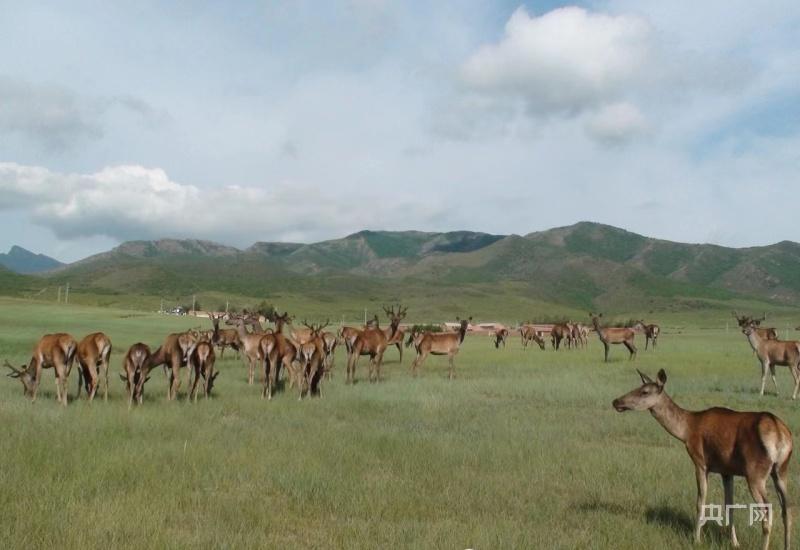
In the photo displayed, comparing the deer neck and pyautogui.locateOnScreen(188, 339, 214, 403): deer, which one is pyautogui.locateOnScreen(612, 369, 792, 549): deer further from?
pyautogui.locateOnScreen(188, 339, 214, 403): deer

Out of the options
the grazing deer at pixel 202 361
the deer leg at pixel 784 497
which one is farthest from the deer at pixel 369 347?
the deer leg at pixel 784 497

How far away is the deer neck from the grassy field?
1.12 m

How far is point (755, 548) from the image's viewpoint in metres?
7.33

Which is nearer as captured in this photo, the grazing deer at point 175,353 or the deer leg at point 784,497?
the deer leg at point 784,497

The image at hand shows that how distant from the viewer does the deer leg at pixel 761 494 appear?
22.5 ft

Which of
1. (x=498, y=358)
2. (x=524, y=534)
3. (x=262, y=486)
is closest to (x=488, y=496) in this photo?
(x=524, y=534)

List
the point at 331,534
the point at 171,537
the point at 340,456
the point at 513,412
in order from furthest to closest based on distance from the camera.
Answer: the point at 513,412, the point at 340,456, the point at 331,534, the point at 171,537

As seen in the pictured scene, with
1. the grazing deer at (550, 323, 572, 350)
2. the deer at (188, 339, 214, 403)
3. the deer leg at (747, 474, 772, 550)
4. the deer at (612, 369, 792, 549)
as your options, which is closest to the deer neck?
the deer at (612, 369, 792, 549)

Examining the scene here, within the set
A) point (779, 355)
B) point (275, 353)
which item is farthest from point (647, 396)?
point (779, 355)

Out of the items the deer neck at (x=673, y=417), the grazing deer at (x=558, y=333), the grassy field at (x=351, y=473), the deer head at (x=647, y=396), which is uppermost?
the deer head at (x=647, y=396)

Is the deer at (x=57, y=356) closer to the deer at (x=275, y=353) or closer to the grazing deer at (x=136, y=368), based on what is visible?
the grazing deer at (x=136, y=368)

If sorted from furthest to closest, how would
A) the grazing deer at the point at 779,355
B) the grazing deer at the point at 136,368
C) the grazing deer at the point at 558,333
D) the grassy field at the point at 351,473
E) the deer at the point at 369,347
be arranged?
the grazing deer at the point at 558,333
the deer at the point at 369,347
the grazing deer at the point at 779,355
the grazing deer at the point at 136,368
the grassy field at the point at 351,473

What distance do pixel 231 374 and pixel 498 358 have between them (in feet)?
51.2

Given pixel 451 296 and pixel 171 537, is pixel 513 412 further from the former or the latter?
pixel 451 296
